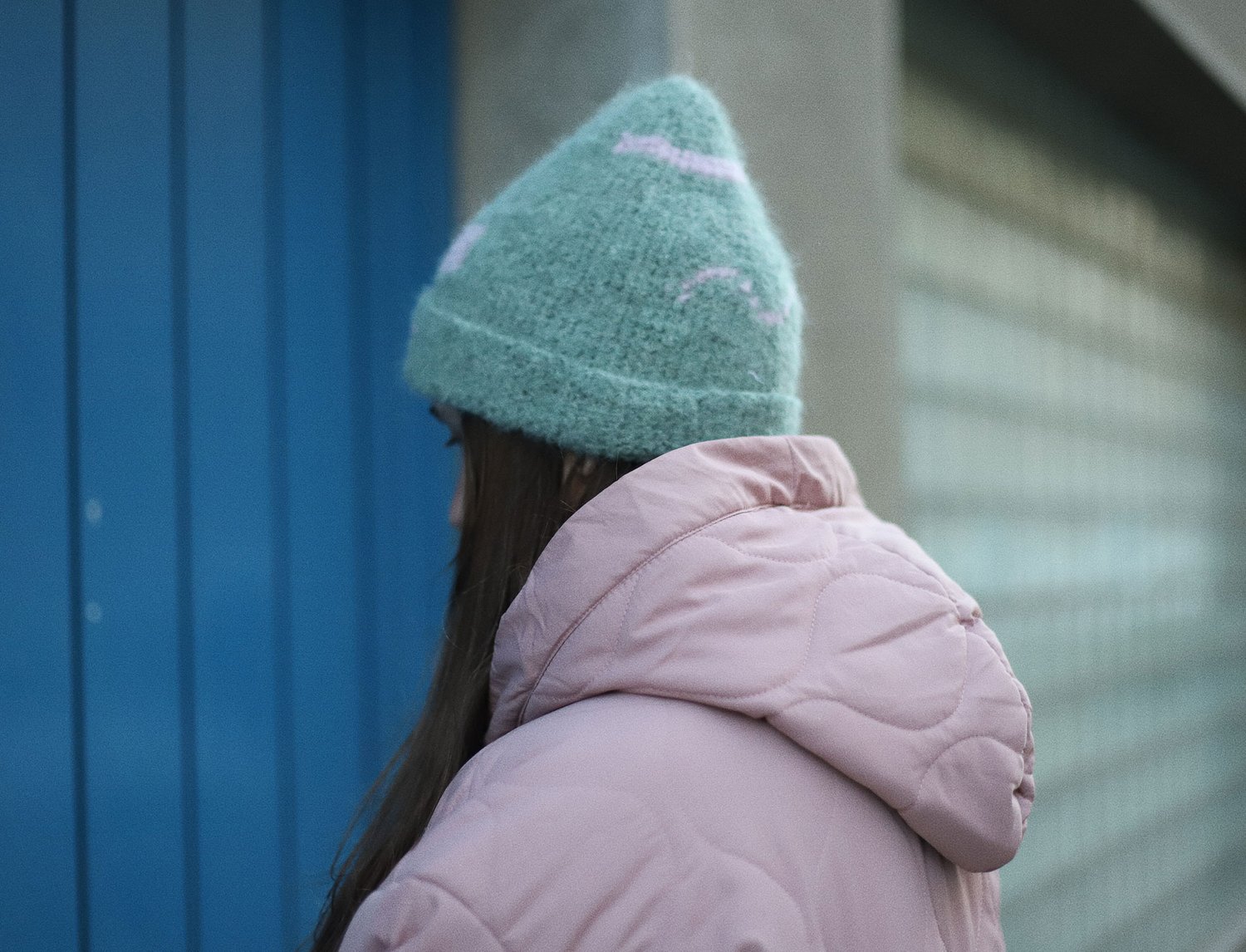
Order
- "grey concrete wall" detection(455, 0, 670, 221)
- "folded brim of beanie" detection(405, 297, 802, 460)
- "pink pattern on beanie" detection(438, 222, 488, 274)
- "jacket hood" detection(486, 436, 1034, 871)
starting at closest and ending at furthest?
"jacket hood" detection(486, 436, 1034, 871) → "folded brim of beanie" detection(405, 297, 802, 460) → "pink pattern on beanie" detection(438, 222, 488, 274) → "grey concrete wall" detection(455, 0, 670, 221)

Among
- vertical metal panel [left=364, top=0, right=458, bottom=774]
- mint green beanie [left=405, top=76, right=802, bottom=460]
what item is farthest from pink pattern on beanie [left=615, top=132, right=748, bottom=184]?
A: vertical metal panel [left=364, top=0, right=458, bottom=774]

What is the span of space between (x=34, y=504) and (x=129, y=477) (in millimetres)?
136

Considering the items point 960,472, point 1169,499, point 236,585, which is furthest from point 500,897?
point 1169,499

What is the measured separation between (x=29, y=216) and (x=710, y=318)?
987mm

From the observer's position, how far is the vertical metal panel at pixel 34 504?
4.43 ft

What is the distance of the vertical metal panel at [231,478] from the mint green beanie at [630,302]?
0.57m

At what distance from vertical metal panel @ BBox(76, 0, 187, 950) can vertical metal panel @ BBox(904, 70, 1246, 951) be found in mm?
2402

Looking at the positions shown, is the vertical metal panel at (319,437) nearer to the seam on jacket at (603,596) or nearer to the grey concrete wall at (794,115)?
the grey concrete wall at (794,115)

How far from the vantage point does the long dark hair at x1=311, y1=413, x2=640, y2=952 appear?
3.67 feet

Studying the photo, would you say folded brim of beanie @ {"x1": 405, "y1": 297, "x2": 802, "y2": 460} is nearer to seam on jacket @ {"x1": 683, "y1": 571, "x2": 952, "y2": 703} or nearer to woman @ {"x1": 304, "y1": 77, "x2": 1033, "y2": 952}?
woman @ {"x1": 304, "y1": 77, "x2": 1033, "y2": 952}

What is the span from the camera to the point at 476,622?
1.15 m

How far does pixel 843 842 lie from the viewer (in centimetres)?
91

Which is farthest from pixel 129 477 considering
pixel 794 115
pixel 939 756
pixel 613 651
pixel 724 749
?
pixel 794 115

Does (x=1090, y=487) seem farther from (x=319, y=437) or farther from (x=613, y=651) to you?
(x=613, y=651)
